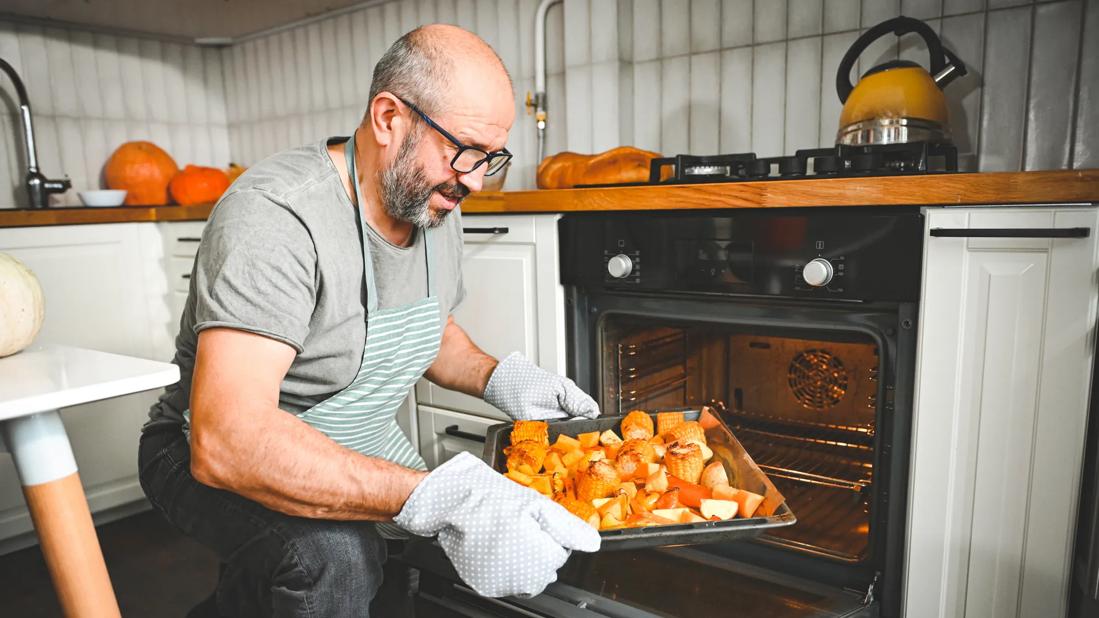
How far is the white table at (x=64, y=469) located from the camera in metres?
0.89

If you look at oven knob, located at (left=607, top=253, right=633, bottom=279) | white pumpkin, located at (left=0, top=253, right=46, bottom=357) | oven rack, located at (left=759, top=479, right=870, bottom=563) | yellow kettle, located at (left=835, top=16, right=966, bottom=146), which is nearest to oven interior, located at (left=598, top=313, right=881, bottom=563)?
oven rack, located at (left=759, top=479, right=870, bottom=563)

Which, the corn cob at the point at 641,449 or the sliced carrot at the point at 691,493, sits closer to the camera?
the sliced carrot at the point at 691,493

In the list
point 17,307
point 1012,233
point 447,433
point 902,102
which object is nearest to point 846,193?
point 1012,233

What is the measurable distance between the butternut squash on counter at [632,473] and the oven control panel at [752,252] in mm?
302

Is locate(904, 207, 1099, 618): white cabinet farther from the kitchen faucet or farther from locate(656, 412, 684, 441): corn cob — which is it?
the kitchen faucet

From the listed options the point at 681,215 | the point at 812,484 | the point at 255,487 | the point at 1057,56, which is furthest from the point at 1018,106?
the point at 255,487

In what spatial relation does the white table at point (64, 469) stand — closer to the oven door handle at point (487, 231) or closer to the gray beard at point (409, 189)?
the gray beard at point (409, 189)

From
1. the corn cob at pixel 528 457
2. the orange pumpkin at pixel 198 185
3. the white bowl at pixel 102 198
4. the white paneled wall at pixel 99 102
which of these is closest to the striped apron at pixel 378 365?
the corn cob at pixel 528 457

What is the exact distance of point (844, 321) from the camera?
1297 millimetres

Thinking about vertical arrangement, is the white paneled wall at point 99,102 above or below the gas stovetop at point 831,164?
above

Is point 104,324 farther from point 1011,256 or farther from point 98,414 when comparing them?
point 1011,256

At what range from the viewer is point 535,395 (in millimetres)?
1442

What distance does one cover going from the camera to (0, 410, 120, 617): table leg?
0.90m

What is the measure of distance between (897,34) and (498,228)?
1028 mm
